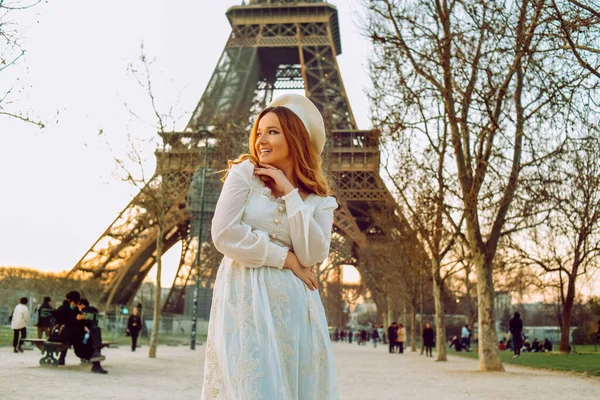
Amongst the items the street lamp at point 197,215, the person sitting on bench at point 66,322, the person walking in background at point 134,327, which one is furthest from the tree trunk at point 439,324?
the person sitting on bench at point 66,322

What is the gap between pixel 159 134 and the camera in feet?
61.0

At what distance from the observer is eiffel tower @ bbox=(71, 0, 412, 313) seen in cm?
3447

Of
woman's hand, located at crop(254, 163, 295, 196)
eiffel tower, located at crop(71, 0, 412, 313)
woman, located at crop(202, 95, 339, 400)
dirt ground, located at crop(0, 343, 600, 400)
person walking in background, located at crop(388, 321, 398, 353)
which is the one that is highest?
eiffel tower, located at crop(71, 0, 412, 313)

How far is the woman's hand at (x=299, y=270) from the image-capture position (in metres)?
2.93

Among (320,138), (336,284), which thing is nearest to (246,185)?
(320,138)

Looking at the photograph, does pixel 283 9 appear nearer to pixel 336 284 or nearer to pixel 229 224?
pixel 229 224

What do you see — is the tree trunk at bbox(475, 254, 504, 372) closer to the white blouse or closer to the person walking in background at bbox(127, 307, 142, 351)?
the person walking in background at bbox(127, 307, 142, 351)

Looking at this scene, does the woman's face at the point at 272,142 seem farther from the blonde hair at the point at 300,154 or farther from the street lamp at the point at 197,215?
the street lamp at the point at 197,215

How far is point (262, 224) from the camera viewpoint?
3020 millimetres

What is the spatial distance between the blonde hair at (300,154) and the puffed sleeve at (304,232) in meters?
0.16

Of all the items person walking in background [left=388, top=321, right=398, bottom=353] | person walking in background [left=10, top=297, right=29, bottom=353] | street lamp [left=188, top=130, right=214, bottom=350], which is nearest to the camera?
person walking in background [left=10, top=297, right=29, bottom=353]

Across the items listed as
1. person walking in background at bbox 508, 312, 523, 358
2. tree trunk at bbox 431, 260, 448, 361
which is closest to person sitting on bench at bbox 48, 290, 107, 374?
tree trunk at bbox 431, 260, 448, 361

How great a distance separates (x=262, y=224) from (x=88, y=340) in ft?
38.0

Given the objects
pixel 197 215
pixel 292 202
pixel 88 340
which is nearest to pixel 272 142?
pixel 292 202
